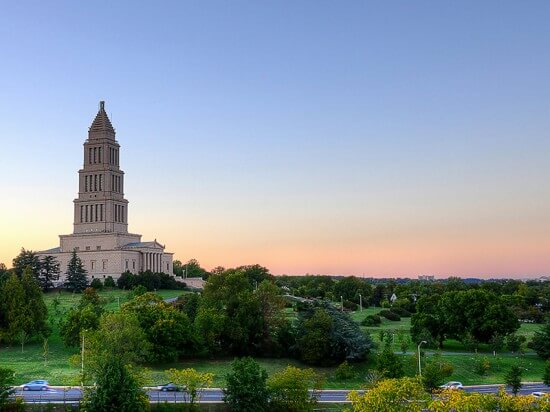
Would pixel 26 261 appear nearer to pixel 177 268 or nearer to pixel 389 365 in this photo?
pixel 177 268

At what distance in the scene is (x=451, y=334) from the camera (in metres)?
62.5

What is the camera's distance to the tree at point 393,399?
98.1 ft

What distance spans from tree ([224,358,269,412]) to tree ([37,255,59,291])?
6402 centimetres

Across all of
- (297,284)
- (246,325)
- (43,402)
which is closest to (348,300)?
(297,284)

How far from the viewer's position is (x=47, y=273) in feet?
322

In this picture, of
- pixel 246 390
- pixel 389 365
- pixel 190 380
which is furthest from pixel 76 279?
pixel 246 390

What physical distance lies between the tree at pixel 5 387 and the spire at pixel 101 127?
81876mm

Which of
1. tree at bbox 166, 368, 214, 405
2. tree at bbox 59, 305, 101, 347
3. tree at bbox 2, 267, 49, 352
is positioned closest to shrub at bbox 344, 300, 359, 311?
tree at bbox 2, 267, 49, 352

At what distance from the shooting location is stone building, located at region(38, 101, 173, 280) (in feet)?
359

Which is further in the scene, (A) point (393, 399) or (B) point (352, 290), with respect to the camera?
(B) point (352, 290)

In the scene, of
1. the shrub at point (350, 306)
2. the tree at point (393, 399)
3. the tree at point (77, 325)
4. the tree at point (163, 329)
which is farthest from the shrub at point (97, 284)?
the tree at point (393, 399)

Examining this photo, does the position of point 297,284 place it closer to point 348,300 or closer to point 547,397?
point 348,300

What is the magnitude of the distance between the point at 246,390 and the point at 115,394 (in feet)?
24.6

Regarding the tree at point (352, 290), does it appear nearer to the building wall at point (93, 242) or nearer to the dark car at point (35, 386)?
the building wall at point (93, 242)
